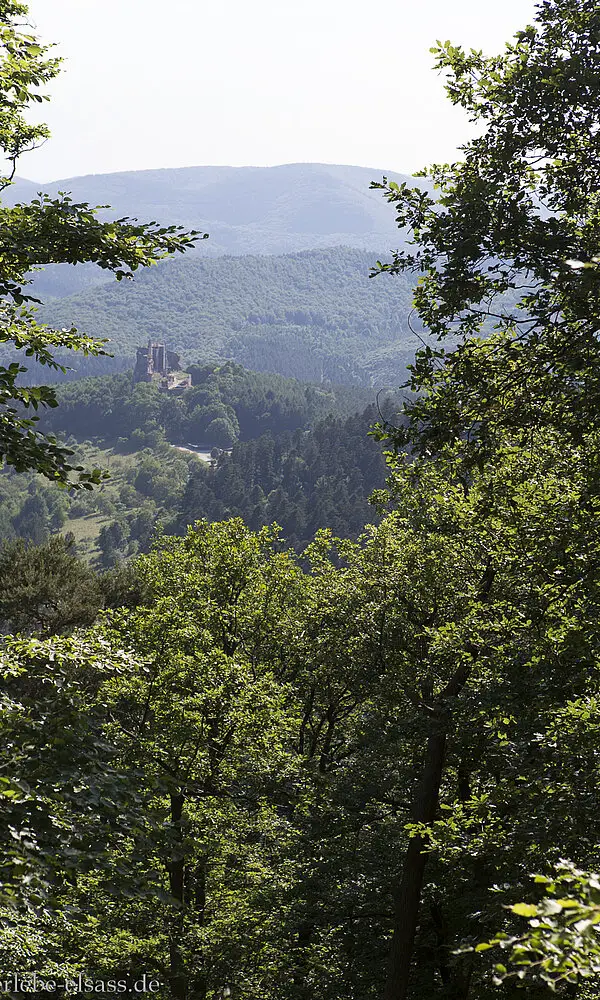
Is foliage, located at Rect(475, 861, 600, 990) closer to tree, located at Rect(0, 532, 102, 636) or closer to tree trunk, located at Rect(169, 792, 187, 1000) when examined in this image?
tree trunk, located at Rect(169, 792, 187, 1000)

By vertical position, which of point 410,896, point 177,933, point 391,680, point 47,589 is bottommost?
point 177,933

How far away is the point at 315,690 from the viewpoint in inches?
802

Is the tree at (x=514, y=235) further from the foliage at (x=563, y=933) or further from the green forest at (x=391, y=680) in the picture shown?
the foliage at (x=563, y=933)

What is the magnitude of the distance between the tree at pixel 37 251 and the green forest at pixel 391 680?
0.03 m

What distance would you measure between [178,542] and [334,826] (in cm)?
1347

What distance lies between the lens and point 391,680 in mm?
14203

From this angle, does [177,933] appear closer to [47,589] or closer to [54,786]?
[54,786]

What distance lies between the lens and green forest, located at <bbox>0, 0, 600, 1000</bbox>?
626 centimetres

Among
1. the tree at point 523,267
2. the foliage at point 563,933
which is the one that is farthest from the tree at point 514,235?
the foliage at point 563,933

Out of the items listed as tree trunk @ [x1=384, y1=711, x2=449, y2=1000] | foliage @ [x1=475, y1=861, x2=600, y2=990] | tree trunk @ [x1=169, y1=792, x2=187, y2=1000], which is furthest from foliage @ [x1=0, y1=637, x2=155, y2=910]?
tree trunk @ [x1=169, y1=792, x2=187, y2=1000]

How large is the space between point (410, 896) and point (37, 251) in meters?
9.80

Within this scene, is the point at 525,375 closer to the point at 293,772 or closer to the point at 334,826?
the point at 334,826

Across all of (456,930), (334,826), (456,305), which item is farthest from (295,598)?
(456,305)

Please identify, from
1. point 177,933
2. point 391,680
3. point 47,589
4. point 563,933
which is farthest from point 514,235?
point 47,589
